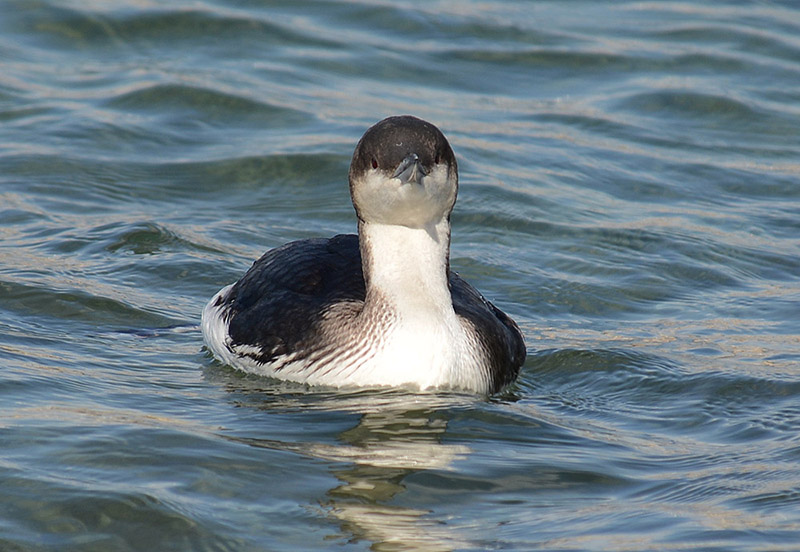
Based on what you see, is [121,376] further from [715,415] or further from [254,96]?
[254,96]

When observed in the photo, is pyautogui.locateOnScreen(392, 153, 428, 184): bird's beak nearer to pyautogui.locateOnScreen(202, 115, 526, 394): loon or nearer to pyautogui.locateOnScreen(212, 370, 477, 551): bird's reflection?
pyautogui.locateOnScreen(202, 115, 526, 394): loon

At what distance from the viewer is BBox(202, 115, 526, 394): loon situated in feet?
24.1

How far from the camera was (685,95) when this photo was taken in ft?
49.6

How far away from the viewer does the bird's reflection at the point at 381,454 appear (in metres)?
6.02

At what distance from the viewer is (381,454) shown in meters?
6.93

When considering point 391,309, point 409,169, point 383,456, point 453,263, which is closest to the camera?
point 383,456

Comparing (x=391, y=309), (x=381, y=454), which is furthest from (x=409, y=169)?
(x=381, y=454)

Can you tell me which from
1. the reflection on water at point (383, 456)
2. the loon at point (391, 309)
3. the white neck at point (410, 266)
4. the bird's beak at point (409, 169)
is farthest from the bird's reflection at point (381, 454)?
the bird's beak at point (409, 169)

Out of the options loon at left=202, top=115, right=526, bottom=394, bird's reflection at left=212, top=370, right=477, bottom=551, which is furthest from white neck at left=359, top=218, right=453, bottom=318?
bird's reflection at left=212, top=370, right=477, bottom=551

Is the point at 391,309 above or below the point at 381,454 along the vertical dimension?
above

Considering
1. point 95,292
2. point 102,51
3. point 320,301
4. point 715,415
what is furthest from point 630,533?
point 102,51

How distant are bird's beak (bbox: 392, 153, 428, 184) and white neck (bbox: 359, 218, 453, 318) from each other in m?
0.57

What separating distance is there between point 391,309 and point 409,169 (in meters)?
0.93

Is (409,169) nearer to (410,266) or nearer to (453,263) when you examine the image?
(410,266)
